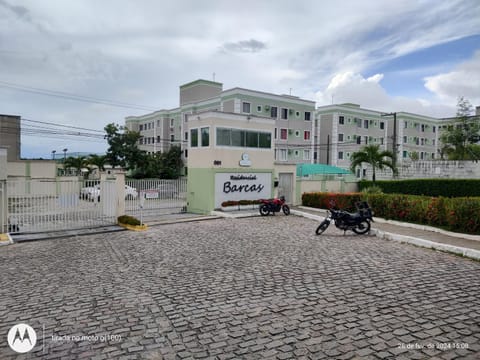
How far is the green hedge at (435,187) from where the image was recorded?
2109 centimetres

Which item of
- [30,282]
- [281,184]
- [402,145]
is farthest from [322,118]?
[30,282]

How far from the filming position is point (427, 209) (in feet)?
45.1

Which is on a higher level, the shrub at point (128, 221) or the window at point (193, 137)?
the window at point (193, 137)

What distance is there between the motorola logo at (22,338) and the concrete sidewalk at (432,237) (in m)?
10.2

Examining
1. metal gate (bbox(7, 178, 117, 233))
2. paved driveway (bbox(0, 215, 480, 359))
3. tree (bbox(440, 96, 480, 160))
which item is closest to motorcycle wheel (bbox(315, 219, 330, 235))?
paved driveway (bbox(0, 215, 480, 359))

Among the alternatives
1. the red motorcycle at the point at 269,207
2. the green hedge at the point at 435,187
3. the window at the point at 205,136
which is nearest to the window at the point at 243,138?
the window at the point at 205,136

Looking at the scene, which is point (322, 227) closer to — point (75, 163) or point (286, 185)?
point (286, 185)

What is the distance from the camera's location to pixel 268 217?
17.9 meters

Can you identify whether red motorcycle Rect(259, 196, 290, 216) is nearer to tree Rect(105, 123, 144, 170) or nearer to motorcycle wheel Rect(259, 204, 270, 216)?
motorcycle wheel Rect(259, 204, 270, 216)

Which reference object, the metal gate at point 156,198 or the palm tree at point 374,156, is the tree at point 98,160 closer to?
the metal gate at point 156,198

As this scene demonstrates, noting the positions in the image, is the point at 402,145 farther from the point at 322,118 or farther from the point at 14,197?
the point at 14,197

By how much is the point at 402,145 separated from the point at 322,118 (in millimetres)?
15039

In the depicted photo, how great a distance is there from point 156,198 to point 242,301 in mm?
12408

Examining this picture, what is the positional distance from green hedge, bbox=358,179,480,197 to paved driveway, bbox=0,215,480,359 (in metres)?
14.0
